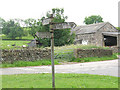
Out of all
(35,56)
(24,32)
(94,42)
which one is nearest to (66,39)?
(94,42)

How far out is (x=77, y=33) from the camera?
4741 centimetres

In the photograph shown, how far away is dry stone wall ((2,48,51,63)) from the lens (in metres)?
18.9

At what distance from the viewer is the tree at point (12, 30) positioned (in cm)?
8075

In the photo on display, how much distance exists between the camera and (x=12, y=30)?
8050 centimetres

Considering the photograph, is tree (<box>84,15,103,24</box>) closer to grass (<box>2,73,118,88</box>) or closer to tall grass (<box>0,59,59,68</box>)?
tall grass (<box>0,59,59,68</box>)

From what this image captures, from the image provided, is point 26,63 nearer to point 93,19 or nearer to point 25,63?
point 25,63

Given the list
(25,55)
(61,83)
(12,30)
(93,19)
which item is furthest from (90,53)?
(93,19)

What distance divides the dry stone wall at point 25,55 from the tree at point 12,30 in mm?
60924

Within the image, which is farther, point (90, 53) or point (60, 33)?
point (60, 33)

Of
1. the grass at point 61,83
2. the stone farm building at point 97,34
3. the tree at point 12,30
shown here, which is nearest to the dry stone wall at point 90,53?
the stone farm building at point 97,34

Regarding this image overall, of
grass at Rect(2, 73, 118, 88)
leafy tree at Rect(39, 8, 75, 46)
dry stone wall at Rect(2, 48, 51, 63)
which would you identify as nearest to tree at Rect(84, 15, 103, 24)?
leafy tree at Rect(39, 8, 75, 46)

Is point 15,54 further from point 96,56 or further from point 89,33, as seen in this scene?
point 89,33

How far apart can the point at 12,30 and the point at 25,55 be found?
6231cm

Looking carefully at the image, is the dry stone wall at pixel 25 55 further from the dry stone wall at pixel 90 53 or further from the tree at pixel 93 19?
the tree at pixel 93 19
